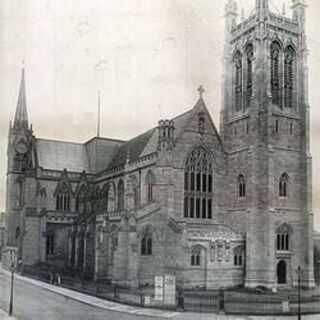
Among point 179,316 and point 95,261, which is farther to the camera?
point 95,261

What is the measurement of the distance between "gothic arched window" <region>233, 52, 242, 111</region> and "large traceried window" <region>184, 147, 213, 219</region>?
2057 mm

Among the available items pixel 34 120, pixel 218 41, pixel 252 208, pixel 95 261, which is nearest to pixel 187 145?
pixel 252 208

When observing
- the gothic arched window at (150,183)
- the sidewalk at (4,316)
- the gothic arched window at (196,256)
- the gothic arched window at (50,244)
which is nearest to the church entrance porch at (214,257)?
the gothic arched window at (196,256)

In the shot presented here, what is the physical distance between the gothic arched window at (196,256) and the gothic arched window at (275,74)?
203 inches

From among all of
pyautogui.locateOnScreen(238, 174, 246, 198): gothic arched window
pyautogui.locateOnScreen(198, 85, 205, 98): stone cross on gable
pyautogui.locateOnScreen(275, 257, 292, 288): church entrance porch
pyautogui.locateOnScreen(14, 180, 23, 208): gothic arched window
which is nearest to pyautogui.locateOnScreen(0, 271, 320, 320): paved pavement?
pyautogui.locateOnScreen(198, 85, 205, 98): stone cross on gable

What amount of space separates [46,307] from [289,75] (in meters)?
11.0

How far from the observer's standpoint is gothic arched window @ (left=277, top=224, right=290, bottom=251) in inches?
655

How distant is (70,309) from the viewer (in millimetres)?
9906

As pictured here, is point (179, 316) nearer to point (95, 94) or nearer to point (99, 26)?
point (95, 94)

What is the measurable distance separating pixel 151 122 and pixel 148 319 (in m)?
4.13

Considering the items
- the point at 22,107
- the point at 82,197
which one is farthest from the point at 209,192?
the point at 22,107

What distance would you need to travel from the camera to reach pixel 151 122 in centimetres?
1187

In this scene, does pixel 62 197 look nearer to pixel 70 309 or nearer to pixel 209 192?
pixel 209 192

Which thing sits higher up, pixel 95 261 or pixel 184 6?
pixel 184 6
